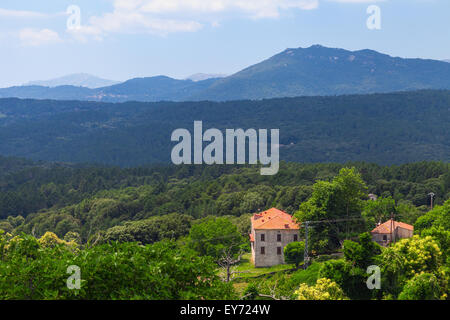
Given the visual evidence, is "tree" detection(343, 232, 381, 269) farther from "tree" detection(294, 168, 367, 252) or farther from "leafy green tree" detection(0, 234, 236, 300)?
"tree" detection(294, 168, 367, 252)

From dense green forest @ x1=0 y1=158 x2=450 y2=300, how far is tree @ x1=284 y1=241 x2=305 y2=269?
143 mm

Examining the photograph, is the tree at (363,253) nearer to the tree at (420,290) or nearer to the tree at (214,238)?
the tree at (420,290)

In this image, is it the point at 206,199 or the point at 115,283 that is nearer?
the point at 115,283

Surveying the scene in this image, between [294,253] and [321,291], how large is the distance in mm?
25000

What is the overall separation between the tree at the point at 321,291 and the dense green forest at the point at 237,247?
0.19 ft

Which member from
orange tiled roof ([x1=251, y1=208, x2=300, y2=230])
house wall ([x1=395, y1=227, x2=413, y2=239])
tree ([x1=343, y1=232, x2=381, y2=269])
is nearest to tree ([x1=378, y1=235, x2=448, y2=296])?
tree ([x1=343, y1=232, x2=381, y2=269])

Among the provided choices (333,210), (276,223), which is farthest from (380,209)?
(333,210)

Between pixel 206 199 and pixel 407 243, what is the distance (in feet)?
289

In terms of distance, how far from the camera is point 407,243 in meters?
34.8

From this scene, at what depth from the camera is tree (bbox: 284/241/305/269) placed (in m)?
52.9

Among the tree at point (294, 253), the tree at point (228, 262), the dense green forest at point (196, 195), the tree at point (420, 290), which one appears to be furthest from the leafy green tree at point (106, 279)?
the dense green forest at point (196, 195)

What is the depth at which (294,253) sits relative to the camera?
52906mm
